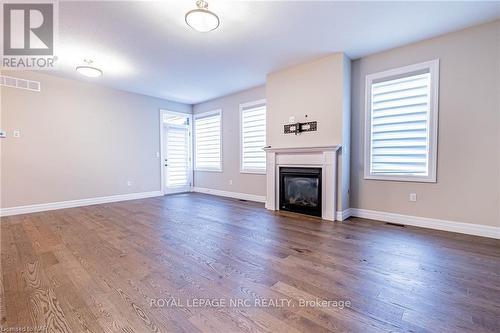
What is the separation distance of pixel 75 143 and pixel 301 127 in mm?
4810

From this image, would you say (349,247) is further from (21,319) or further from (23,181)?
(23,181)

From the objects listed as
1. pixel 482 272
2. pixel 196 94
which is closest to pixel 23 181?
pixel 196 94

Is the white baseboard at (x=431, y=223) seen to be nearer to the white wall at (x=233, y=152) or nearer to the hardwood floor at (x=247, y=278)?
the hardwood floor at (x=247, y=278)

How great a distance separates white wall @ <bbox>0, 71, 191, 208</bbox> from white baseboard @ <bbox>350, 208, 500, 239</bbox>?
524 centimetres

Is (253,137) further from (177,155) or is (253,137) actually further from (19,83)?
(19,83)

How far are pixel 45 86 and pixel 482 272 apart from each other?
7.14m

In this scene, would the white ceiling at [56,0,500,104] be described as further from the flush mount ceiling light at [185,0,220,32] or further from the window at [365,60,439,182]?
the window at [365,60,439,182]

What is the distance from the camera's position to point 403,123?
11.6 feet

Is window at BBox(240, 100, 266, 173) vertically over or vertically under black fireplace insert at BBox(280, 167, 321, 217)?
over

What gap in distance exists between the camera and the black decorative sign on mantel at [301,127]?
408cm

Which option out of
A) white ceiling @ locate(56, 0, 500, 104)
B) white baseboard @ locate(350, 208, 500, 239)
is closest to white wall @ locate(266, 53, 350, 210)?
white ceiling @ locate(56, 0, 500, 104)

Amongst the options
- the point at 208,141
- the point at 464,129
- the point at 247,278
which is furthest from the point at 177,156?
the point at 464,129

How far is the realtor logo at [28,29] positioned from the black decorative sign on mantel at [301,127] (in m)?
3.68

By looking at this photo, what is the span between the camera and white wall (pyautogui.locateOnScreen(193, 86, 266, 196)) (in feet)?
18.0
